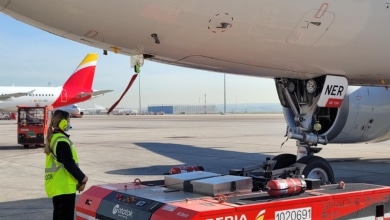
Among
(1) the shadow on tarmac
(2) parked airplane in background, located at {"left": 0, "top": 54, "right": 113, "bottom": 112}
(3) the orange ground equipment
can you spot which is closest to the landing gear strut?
(1) the shadow on tarmac

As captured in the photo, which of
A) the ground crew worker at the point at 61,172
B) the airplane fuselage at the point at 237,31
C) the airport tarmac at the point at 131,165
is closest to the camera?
the airplane fuselage at the point at 237,31

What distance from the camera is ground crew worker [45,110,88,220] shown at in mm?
5559

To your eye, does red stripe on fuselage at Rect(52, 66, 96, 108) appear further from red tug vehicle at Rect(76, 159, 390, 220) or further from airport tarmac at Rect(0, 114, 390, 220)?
red tug vehicle at Rect(76, 159, 390, 220)

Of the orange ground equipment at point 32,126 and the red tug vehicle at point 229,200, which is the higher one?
the orange ground equipment at point 32,126

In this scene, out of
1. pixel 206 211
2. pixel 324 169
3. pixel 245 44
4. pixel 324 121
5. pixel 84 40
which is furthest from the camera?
pixel 324 121

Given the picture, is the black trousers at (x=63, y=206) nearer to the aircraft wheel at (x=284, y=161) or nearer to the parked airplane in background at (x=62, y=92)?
the aircraft wheel at (x=284, y=161)

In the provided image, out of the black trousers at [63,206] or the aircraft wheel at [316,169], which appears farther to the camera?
the aircraft wheel at [316,169]

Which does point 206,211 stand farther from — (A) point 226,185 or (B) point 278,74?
(B) point 278,74

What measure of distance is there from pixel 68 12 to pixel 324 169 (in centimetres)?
421

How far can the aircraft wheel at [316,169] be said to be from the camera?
271 inches

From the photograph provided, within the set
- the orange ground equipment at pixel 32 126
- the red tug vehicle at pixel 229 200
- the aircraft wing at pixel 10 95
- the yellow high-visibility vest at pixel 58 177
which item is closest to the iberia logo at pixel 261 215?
the red tug vehicle at pixel 229 200

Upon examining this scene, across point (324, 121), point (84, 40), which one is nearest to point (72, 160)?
point (84, 40)

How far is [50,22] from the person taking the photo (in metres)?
5.43

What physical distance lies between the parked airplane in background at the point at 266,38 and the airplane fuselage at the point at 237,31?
0.5 inches
